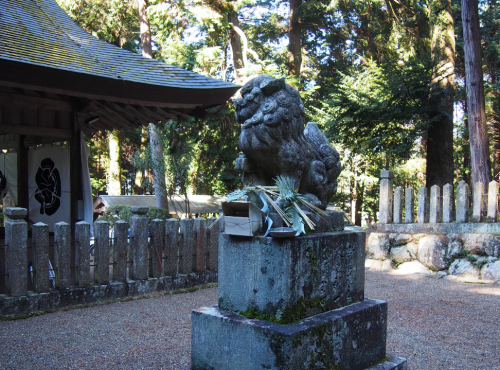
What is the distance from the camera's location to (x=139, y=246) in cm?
630

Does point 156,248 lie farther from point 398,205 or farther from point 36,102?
point 398,205

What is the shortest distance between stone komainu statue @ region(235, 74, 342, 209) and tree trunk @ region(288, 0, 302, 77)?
12907mm

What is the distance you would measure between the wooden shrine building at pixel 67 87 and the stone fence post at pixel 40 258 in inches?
76.4

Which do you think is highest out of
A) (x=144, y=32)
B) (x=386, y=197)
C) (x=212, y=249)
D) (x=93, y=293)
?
(x=144, y=32)

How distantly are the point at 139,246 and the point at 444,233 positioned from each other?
616 cm

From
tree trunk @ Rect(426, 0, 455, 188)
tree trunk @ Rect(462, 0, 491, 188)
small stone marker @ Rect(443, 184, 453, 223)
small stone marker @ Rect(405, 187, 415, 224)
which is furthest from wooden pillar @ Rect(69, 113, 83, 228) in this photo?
A: tree trunk @ Rect(462, 0, 491, 188)

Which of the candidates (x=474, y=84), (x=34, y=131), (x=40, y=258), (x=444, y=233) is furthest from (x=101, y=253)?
(x=474, y=84)

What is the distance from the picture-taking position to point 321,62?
19.8 metres

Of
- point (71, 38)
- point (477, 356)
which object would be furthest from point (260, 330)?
point (71, 38)

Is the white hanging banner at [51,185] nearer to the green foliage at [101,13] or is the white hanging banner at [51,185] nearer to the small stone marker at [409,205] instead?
the small stone marker at [409,205]

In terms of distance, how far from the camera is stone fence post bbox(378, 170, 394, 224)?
946 centimetres

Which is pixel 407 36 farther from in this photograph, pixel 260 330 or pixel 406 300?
pixel 260 330

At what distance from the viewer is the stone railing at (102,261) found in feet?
16.9

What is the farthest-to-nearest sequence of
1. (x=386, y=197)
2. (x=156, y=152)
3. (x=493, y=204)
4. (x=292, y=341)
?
(x=156, y=152)
(x=386, y=197)
(x=493, y=204)
(x=292, y=341)
